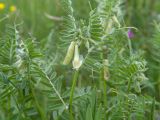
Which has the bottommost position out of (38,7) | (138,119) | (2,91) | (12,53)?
(138,119)

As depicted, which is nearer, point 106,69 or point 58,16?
point 106,69

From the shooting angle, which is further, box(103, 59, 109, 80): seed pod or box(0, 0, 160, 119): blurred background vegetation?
box(0, 0, 160, 119): blurred background vegetation

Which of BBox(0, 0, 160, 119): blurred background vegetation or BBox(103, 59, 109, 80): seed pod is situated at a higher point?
BBox(0, 0, 160, 119): blurred background vegetation

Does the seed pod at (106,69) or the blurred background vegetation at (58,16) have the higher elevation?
the blurred background vegetation at (58,16)

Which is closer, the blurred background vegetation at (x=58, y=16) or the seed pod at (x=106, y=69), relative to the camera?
the seed pod at (x=106, y=69)

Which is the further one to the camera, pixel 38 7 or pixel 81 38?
pixel 38 7

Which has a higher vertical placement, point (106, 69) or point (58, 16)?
point (58, 16)

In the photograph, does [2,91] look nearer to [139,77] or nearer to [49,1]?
[139,77]

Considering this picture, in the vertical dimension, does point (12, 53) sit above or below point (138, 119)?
above

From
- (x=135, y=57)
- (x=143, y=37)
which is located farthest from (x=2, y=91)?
(x=143, y=37)

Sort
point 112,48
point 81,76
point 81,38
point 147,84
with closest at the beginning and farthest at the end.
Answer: point 81,38 < point 112,48 < point 147,84 < point 81,76

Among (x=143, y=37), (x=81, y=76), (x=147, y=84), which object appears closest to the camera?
(x=147, y=84)
